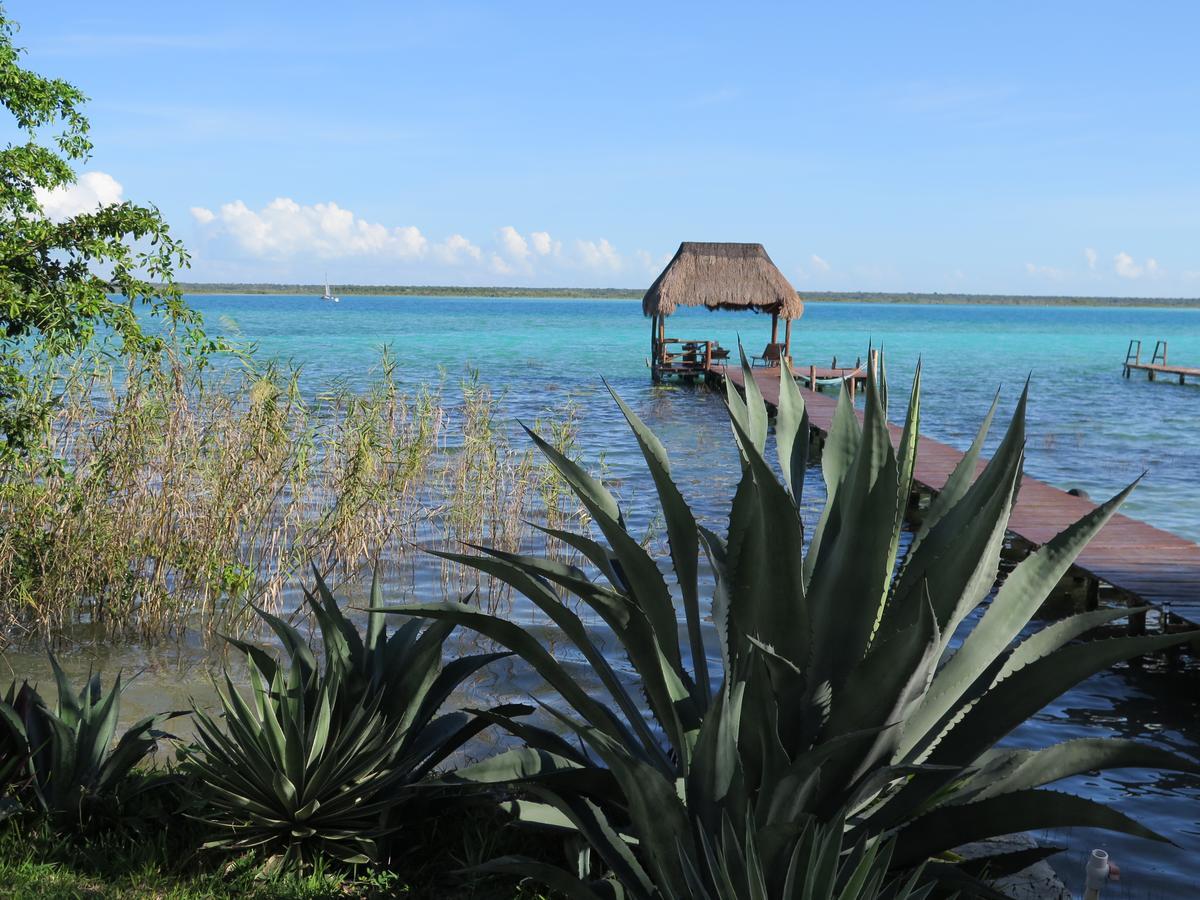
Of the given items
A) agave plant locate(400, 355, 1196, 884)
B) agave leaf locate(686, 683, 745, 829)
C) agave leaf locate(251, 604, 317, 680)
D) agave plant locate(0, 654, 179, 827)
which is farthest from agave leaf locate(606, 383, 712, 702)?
agave plant locate(0, 654, 179, 827)

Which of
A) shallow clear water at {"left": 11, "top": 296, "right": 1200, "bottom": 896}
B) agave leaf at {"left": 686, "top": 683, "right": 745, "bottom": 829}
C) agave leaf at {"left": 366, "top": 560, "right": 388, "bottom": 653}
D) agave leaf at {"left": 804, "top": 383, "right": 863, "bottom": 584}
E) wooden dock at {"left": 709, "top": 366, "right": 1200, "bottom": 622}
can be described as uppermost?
agave leaf at {"left": 804, "top": 383, "right": 863, "bottom": 584}

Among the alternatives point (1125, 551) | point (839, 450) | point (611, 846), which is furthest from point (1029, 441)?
point (611, 846)

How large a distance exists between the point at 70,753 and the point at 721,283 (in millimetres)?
26306

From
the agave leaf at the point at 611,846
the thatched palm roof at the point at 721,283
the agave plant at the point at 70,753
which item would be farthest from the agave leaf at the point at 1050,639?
the thatched palm roof at the point at 721,283

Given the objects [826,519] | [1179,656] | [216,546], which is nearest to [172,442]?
[216,546]

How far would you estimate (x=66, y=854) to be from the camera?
3188mm

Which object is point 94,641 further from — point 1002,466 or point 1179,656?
point 1179,656

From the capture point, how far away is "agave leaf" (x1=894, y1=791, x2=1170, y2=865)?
2227 millimetres

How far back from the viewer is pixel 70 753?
11.3 feet

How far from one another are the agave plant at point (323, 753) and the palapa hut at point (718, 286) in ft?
82.7

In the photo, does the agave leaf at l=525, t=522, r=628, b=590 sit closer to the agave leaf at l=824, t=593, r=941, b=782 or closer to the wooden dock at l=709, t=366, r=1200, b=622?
the agave leaf at l=824, t=593, r=941, b=782

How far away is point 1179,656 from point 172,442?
22.0 feet

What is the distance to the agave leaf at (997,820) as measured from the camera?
2.23 meters

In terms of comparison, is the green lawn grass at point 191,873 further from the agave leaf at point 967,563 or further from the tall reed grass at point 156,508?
the tall reed grass at point 156,508
